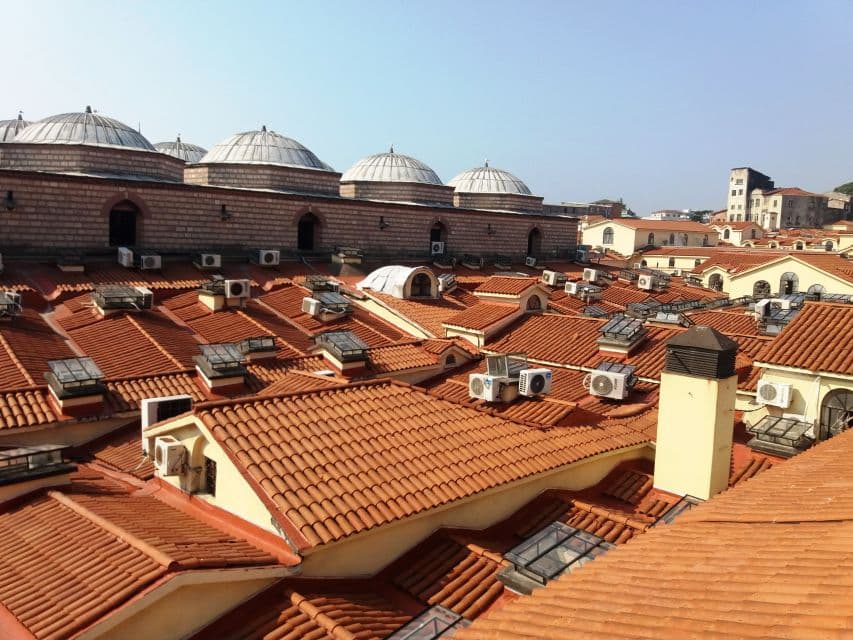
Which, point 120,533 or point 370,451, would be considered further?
point 370,451

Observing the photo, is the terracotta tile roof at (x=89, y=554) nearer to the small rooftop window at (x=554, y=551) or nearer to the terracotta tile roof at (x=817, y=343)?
the small rooftop window at (x=554, y=551)

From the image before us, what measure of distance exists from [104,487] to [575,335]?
11873 millimetres

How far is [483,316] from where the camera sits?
62.4ft

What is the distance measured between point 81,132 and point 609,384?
21.5m

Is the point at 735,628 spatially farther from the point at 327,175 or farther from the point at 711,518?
the point at 327,175

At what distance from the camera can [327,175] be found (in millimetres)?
30328

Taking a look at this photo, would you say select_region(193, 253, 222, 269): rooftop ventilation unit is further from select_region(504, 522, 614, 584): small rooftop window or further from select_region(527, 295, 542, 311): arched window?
select_region(504, 522, 614, 584): small rooftop window

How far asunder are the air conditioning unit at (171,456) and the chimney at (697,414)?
19.7ft

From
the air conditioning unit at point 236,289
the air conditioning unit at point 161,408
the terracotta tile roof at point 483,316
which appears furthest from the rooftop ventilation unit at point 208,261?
the air conditioning unit at point 161,408

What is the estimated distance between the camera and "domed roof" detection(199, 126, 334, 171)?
29.5m

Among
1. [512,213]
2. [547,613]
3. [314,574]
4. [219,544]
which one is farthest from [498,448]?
[512,213]

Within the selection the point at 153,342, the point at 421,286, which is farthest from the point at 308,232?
the point at 153,342

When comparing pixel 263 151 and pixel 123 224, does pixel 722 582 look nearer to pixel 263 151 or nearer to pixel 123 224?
pixel 123 224

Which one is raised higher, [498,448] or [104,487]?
[498,448]
